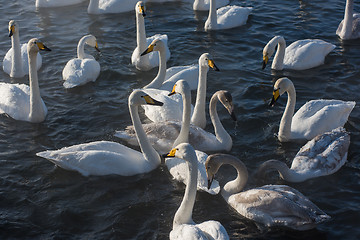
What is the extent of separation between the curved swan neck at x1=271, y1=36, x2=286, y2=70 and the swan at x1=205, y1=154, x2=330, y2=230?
17.9 feet

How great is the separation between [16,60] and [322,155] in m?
7.88

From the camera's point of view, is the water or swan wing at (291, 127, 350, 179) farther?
swan wing at (291, 127, 350, 179)

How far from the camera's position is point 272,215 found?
886 cm

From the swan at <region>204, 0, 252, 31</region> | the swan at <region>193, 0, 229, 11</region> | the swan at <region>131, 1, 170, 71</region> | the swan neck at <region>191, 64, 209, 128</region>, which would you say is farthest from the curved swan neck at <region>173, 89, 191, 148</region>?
the swan at <region>193, 0, 229, 11</region>

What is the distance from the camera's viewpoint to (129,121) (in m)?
12.1

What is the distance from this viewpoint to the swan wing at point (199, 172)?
30.9 feet

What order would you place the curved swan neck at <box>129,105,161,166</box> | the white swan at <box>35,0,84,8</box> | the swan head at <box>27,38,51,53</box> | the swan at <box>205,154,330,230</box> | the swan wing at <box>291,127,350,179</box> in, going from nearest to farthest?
the swan at <box>205,154,330,230</box>, the swan wing at <box>291,127,350,179</box>, the curved swan neck at <box>129,105,161,166</box>, the swan head at <box>27,38,51,53</box>, the white swan at <box>35,0,84,8</box>

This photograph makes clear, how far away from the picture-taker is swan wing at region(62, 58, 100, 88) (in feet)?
43.5

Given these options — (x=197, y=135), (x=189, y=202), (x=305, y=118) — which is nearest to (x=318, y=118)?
(x=305, y=118)

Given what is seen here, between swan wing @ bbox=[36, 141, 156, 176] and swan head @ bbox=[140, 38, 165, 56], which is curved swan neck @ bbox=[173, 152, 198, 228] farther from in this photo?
swan head @ bbox=[140, 38, 165, 56]

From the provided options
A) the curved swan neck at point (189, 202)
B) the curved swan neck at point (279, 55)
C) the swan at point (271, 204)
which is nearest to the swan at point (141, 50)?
the curved swan neck at point (279, 55)

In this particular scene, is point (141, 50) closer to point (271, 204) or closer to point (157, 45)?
point (157, 45)

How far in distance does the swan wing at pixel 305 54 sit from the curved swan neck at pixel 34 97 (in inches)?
251

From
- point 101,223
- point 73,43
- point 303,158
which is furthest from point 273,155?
point 73,43
